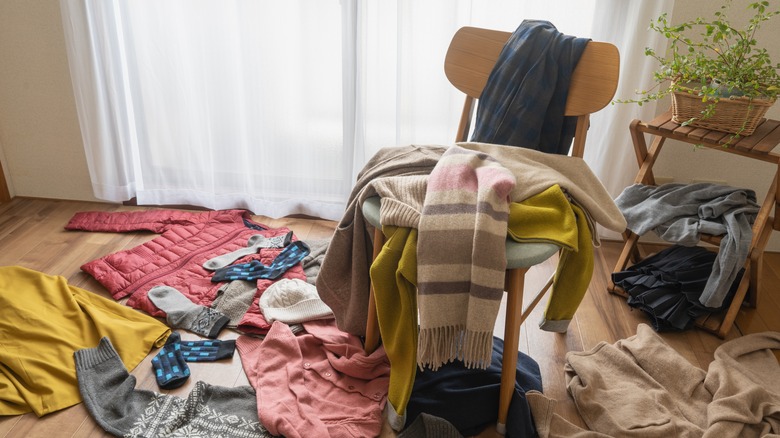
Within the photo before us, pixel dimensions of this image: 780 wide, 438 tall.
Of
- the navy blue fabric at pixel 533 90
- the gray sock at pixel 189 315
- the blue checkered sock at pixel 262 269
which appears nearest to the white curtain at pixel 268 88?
the blue checkered sock at pixel 262 269

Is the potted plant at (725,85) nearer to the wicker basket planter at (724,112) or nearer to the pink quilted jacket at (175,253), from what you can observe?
the wicker basket planter at (724,112)

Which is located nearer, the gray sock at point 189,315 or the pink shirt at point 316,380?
the pink shirt at point 316,380

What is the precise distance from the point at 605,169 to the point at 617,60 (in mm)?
800

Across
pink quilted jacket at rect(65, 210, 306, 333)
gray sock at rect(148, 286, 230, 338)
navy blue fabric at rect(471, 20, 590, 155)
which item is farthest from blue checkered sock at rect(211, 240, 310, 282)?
navy blue fabric at rect(471, 20, 590, 155)

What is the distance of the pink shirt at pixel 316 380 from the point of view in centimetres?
154

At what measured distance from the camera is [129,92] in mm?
2477

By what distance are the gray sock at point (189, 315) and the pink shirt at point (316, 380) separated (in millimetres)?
99

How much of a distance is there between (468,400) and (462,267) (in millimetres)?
438

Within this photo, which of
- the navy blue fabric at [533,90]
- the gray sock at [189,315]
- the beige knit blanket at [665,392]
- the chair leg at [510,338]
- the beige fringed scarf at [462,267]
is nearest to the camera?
the beige fringed scarf at [462,267]

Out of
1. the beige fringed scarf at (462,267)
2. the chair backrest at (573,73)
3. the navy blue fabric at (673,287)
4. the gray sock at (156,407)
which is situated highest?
the chair backrest at (573,73)

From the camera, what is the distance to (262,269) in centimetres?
216

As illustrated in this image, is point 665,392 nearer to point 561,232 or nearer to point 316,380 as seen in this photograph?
point 561,232

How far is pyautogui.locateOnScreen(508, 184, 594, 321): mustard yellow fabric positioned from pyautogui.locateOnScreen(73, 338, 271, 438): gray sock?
0.80 meters

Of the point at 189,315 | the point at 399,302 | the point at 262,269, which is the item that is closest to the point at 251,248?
the point at 262,269
